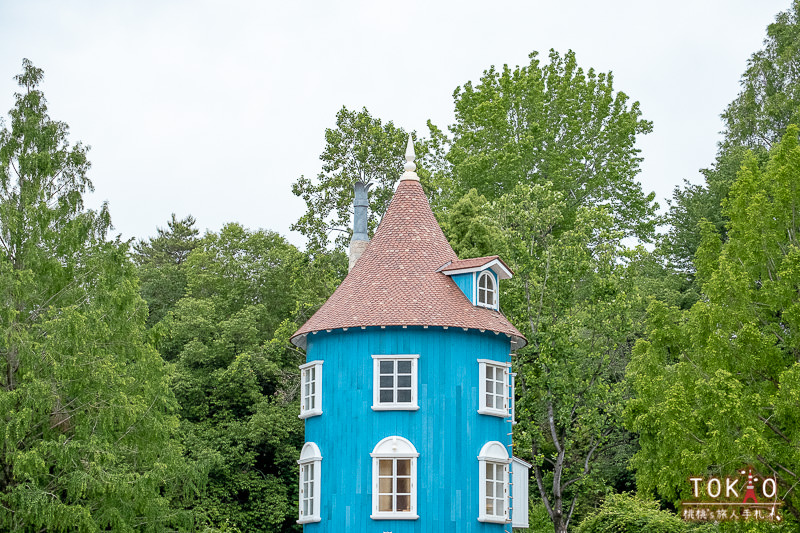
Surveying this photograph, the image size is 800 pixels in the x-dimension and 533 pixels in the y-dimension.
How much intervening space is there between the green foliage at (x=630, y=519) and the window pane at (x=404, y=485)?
28.8 ft

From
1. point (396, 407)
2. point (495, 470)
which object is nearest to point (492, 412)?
point (495, 470)

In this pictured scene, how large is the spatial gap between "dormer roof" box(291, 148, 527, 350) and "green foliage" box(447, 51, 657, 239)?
47.0 feet

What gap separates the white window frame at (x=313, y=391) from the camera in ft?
95.7

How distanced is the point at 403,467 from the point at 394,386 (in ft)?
7.14

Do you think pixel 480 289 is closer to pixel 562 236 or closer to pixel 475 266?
pixel 475 266

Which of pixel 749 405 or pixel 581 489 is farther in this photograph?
pixel 581 489

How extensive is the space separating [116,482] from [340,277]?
53.1 ft

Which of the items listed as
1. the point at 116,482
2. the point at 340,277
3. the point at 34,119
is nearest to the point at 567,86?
the point at 340,277

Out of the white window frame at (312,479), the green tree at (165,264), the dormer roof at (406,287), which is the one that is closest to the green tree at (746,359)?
the dormer roof at (406,287)

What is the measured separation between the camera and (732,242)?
24.7 meters

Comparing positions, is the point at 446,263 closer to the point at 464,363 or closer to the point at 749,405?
the point at 464,363

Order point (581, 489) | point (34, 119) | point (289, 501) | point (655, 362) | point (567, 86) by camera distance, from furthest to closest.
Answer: point (567, 86), point (289, 501), point (581, 489), point (34, 119), point (655, 362)

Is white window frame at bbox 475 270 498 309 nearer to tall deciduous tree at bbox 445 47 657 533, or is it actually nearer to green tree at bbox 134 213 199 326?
tall deciduous tree at bbox 445 47 657 533

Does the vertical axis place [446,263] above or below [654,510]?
above
